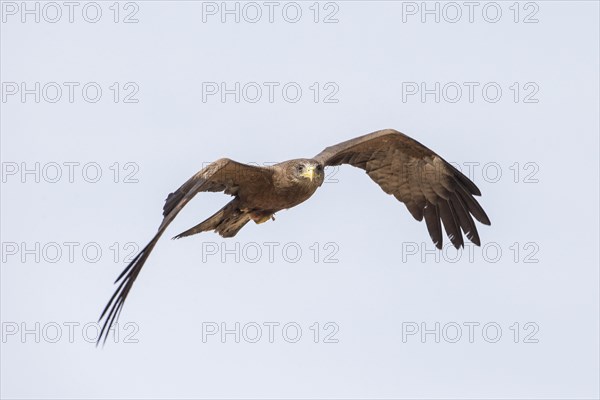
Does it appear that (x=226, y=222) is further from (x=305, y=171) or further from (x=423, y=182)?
(x=423, y=182)

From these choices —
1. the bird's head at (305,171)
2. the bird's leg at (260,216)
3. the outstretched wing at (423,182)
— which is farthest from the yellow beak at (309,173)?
the outstretched wing at (423,182)

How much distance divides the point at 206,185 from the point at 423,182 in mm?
3651

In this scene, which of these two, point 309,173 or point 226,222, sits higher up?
point 309,173

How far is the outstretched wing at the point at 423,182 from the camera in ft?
47.0

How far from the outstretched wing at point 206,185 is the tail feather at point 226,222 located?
29 centimetres

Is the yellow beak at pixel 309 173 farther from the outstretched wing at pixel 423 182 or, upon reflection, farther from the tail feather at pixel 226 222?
the outstretched wing at pixel 423 182

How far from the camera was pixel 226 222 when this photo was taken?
511 inches

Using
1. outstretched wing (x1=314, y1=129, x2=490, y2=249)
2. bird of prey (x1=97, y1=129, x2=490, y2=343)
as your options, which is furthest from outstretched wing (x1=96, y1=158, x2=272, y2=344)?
outstretched wing (x1=314, y1=129, x2=490, y2=249)

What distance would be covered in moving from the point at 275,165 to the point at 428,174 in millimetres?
2980

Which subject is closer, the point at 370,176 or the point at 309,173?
the point at 309,173

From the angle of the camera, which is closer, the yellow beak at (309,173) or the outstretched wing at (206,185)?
the outstretched wing at (206,185)

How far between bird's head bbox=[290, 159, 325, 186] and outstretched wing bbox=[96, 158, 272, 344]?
293 mm

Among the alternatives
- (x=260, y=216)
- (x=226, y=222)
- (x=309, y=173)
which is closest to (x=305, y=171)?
(x=309, y=173)

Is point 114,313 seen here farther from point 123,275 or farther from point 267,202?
point 267,202
